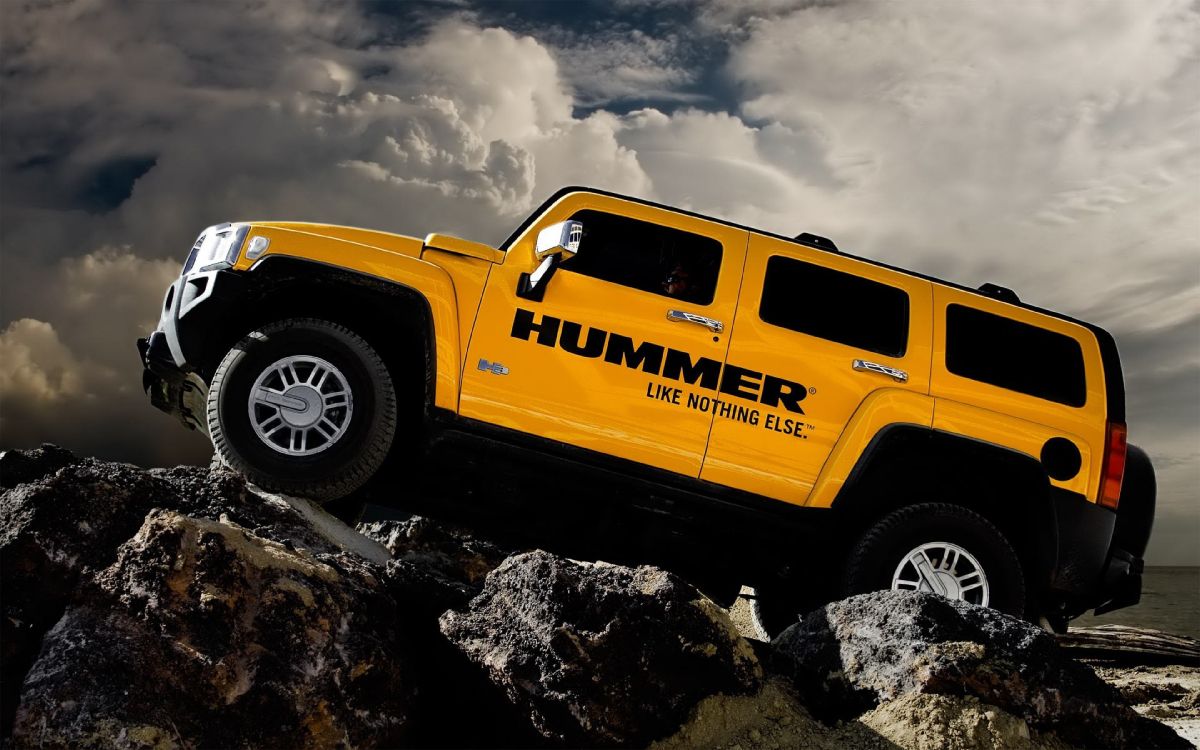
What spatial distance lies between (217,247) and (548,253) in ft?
5.84

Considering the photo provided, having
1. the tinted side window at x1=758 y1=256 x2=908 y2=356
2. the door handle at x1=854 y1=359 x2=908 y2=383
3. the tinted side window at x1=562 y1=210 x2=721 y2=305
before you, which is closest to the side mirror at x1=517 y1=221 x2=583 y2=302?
the tinted side window at x1=562 y1=210 x2=721 y2=305

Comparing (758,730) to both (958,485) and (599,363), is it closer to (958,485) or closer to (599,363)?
(599,363)

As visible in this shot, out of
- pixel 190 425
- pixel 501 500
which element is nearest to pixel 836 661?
pixel 501 500

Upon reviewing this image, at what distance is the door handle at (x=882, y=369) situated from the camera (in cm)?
507

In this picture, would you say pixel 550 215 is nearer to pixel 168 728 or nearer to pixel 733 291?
pixel 733 291

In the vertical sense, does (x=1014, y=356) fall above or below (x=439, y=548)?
above

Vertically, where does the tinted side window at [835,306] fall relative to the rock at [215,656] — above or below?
above

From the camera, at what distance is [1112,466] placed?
5.31 meters

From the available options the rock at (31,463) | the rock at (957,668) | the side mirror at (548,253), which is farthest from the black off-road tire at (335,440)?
the rock at (957,668)

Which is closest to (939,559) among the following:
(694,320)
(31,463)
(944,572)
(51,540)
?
(944,572)

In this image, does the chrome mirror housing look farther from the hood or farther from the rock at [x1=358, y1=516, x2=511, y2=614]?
the rock at [x1=358, y1=516, x2=511, y2=614]

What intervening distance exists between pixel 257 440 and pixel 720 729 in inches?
101

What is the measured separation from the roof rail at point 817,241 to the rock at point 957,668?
6.61 ft

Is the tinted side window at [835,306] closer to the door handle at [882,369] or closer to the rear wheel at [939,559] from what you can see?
the door handle at [882,369]
